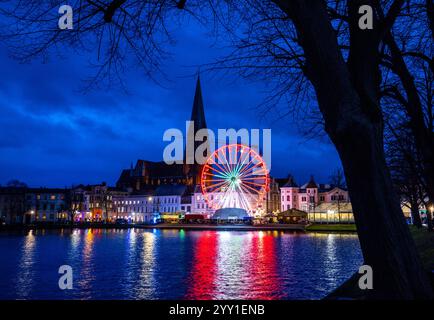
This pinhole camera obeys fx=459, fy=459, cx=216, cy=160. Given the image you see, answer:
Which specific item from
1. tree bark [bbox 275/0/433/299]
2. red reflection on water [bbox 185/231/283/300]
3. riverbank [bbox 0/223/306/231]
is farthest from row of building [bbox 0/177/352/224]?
tree bark [bbox 275/0/433/299]

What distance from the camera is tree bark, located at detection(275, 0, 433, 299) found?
5.63 metres

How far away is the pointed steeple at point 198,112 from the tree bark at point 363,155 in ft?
522

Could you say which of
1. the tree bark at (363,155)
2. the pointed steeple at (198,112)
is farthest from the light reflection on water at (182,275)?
the pointed steeple at (198,112)

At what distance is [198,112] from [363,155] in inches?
6397

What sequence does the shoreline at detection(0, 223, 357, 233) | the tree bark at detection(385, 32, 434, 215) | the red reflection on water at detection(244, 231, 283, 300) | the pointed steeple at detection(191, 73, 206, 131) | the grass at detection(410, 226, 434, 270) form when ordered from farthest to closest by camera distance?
the pointed steeple at detection(191, 73, 206, 131), the shoreline at detection(0, 223, 357, 233), the red reflection on water at detection(244, 231, 283, 300), the grass at detection(410, 226, 434, 270), the tree bark at detection(385, 32, 434, 215)

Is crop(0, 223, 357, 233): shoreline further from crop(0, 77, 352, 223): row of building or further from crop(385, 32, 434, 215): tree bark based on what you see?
crop(385, 32, 434, 215): tree bark

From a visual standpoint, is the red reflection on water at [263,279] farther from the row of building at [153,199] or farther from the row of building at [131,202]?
the row of building at [131,202]

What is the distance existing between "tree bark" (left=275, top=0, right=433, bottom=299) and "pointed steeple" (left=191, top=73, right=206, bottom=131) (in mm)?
159067

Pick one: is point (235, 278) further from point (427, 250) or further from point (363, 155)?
point (363, 155)

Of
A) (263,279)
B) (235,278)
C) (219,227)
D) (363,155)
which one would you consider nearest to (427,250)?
(263,279)

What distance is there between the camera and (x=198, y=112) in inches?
6575

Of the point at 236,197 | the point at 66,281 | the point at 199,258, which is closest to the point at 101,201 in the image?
the point at 236,197

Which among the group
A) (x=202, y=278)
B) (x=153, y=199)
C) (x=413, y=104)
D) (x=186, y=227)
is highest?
(x=153, y=199)

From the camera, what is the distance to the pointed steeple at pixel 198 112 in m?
165
